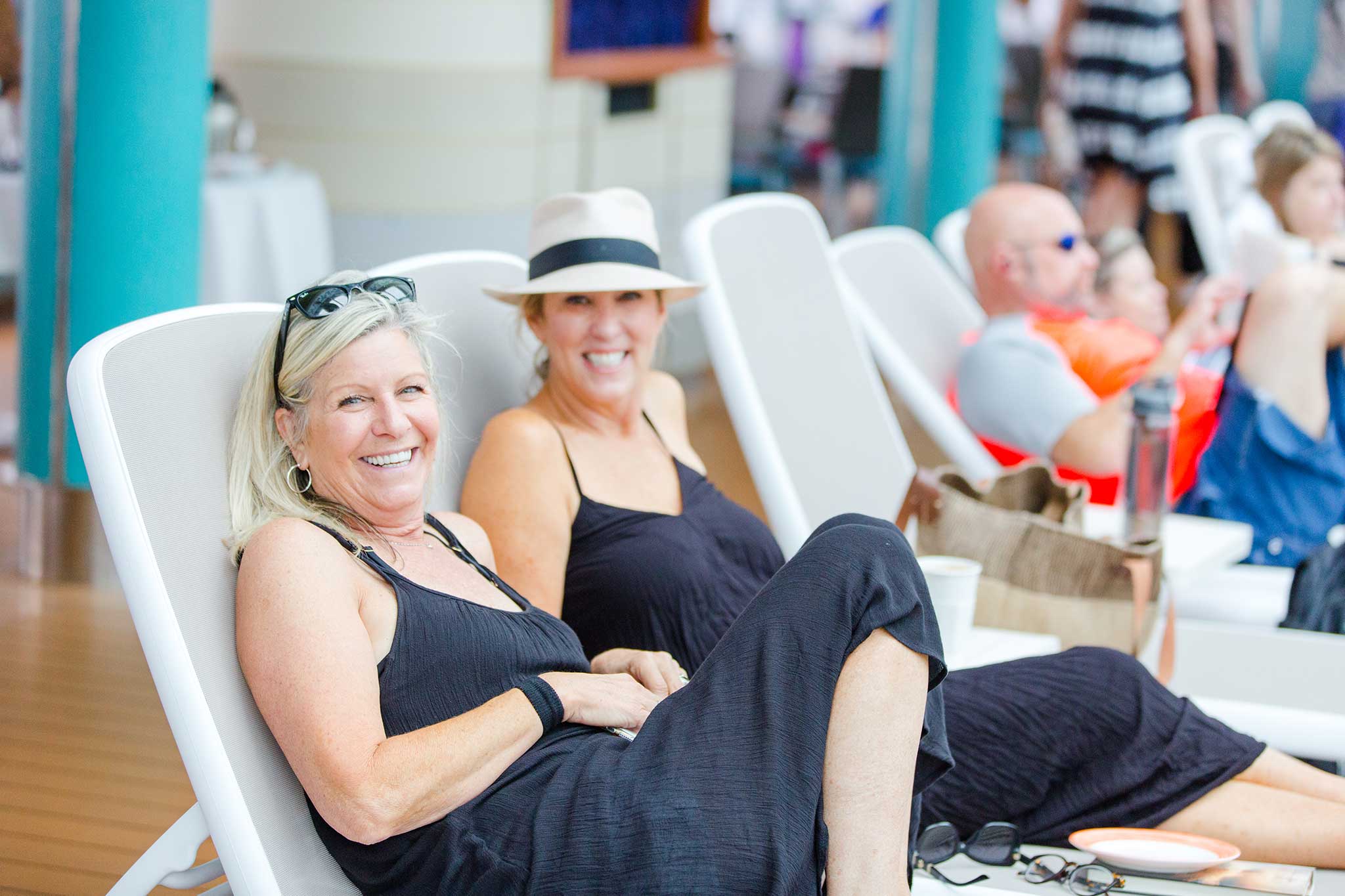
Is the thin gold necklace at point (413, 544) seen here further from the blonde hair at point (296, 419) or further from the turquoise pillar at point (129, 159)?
the turquoise pillar at point (129, 159)

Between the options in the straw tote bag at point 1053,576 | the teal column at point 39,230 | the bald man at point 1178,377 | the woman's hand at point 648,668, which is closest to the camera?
the woman's hand at point 648,668

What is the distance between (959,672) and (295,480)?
39.7 inches

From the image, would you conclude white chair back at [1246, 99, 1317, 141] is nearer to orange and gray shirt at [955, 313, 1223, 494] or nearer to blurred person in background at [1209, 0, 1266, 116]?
orange and gray shirt at [955, 313, 1223, 494]

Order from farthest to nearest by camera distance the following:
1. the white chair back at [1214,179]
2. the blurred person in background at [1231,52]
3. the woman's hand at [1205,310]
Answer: the blurred person in background at [1231,52] → the white chair back at [1214,179] → the woman's hand at [1205,310]

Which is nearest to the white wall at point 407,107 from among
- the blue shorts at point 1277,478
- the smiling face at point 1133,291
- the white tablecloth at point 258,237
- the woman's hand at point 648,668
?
the white tablecloth at point 258,237

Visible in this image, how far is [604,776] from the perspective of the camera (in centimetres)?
176

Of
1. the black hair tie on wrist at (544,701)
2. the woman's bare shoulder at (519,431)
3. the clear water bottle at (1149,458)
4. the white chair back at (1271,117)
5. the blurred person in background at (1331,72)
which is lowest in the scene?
the black hair tie on wrist at (544,701)

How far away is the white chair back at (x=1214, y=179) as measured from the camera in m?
5.98

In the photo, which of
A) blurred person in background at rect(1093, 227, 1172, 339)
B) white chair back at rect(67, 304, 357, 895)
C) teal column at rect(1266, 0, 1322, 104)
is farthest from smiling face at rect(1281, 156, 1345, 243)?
teal column at rect(1266, 0, 1322, 104)

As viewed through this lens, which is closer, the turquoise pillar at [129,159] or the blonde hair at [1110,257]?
the turquoise pillar at [129,159]

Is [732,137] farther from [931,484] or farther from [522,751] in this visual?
[522,751]

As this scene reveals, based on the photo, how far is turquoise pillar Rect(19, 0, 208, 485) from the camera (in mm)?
4023

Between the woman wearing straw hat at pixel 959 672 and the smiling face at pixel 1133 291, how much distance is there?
215 cm

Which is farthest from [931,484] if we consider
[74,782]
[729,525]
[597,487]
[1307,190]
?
[1307,190]
